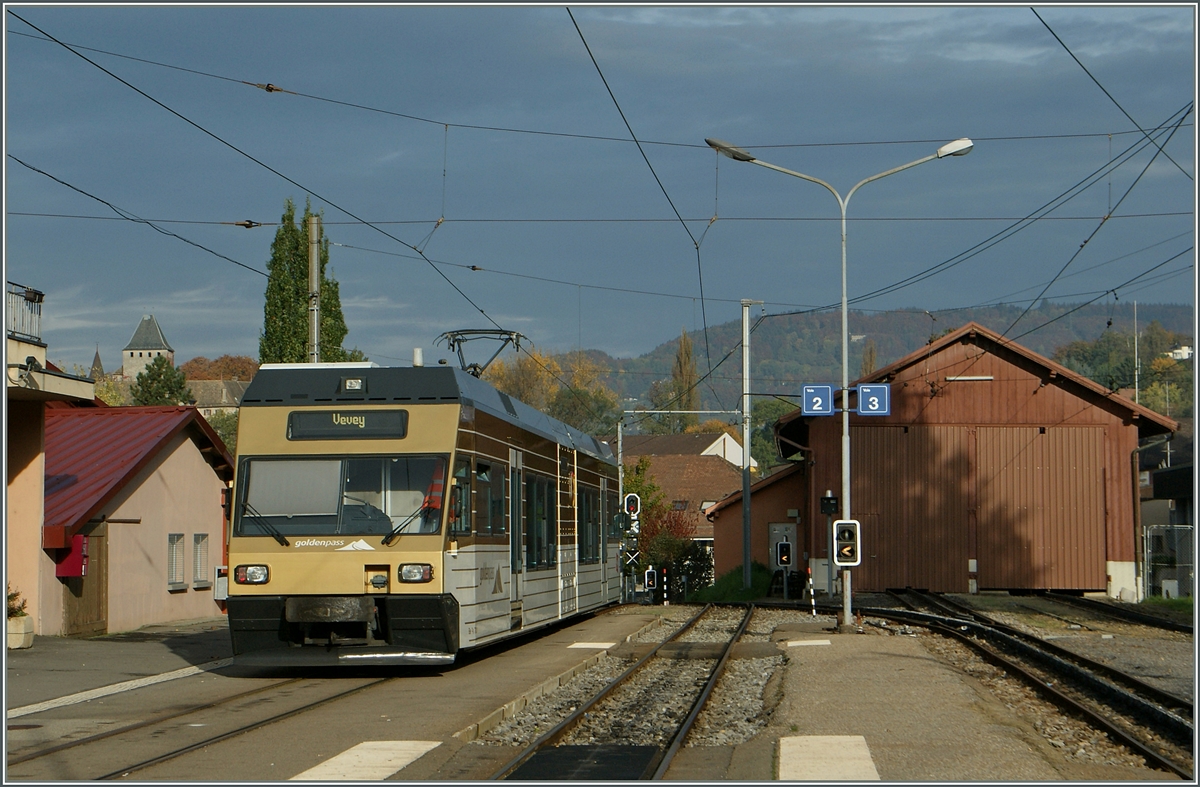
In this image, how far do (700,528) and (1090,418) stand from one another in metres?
48.6

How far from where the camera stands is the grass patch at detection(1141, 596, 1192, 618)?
30413mm

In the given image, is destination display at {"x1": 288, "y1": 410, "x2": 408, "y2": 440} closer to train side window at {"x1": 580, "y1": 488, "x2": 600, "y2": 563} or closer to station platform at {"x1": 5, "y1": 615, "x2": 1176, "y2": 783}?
station platform at {"x1": 5, "y1": 615, "x2": 1176, "y2": 783}

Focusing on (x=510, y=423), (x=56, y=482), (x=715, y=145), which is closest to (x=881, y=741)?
(x=510, y=423)

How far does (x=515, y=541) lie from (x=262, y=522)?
3.93 metres

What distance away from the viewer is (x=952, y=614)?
27.2m

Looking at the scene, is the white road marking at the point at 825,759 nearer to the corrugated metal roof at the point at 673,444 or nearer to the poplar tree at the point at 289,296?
the poplar tree at the point at 289,296

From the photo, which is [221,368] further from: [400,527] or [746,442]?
[400,527]

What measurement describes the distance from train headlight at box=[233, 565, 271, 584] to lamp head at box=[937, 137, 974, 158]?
1451 centimetres

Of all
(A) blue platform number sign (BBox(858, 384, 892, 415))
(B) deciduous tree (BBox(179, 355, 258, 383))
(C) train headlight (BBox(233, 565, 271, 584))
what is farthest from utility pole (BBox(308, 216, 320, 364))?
(B) deciduous tree (BBox(179, 355, 258, 383))

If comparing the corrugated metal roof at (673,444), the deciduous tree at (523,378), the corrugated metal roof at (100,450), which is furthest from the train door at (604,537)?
the corrugated metal roof at (673,444)

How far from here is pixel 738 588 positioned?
45719mm

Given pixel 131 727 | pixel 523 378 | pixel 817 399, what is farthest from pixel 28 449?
pixel 523 378

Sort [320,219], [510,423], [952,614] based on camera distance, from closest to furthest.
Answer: [510,423], [320,219], [952,614]

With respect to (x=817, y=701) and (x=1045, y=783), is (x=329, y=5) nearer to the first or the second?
(x=817, y=701)
